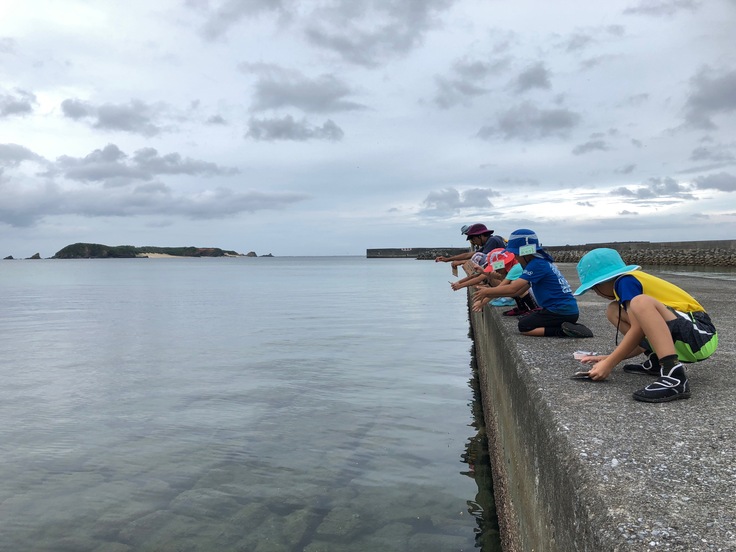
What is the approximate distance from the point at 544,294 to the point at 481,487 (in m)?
2.15

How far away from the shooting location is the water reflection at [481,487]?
5.20 m

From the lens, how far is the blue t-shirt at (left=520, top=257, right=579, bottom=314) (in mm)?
6090

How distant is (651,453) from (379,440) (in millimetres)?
5360

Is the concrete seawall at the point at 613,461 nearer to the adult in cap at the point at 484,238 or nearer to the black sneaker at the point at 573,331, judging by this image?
the black sneaker at the point at 573,331

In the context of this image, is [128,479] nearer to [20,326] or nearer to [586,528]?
[586,528]

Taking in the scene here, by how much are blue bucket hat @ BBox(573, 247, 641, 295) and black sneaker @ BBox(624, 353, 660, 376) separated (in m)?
0.76

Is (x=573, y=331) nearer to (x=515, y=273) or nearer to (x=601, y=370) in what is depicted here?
(x=515, y=273)

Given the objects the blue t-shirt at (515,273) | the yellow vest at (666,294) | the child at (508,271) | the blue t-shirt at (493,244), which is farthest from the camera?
the blue t-shirt at (493,244)

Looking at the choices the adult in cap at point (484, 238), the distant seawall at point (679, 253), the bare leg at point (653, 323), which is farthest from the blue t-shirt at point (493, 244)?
the distant seawall at point (679, 253)

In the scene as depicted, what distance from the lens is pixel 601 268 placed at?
3721 mm

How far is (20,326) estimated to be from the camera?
2044 centimetres

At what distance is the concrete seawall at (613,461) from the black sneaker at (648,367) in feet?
0.26

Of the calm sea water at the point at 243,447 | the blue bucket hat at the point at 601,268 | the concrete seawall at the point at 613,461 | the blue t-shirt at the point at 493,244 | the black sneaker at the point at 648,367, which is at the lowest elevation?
the calm sea water at the point at 243,447

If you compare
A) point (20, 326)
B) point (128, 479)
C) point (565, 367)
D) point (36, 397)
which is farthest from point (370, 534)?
point (20, 326)
